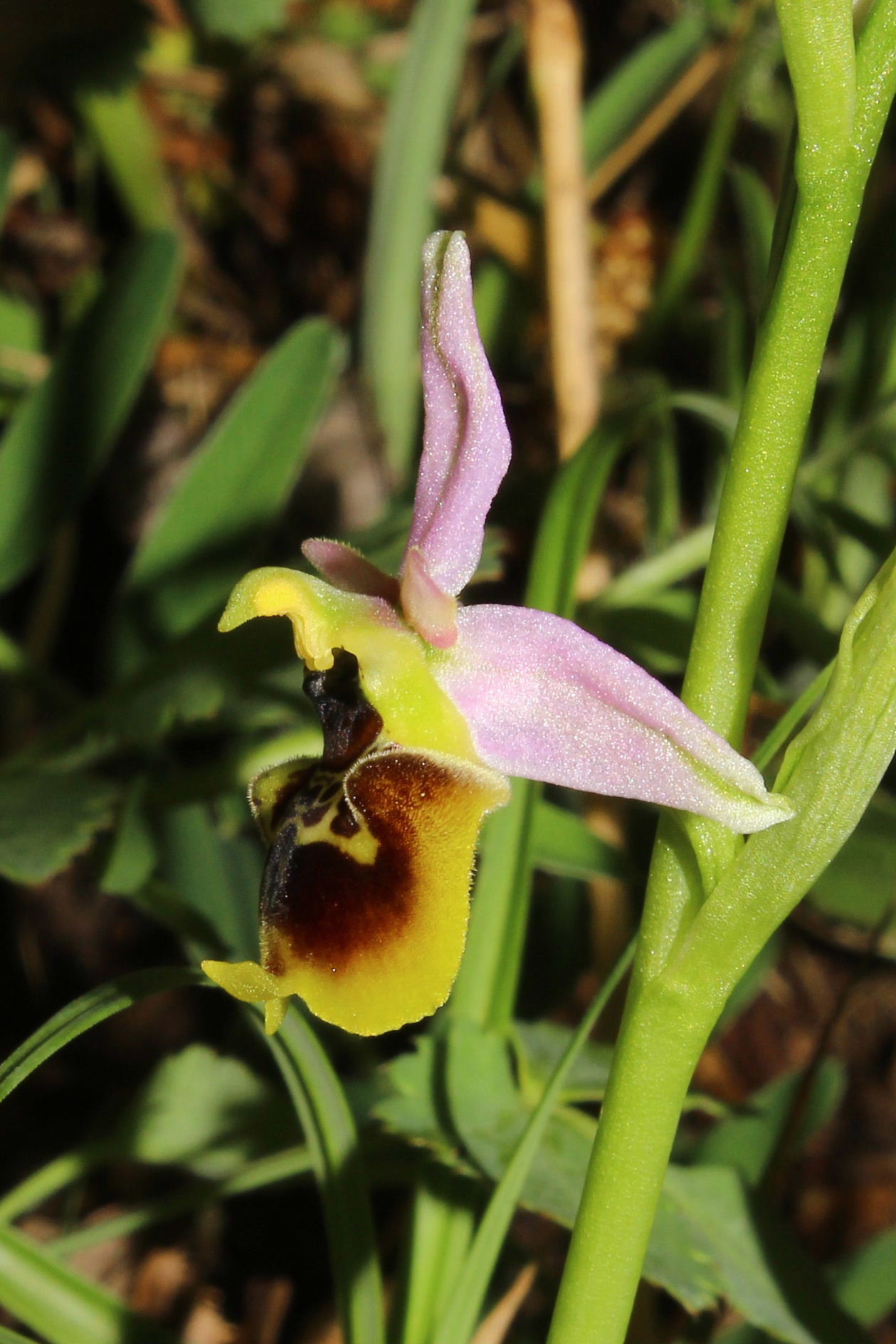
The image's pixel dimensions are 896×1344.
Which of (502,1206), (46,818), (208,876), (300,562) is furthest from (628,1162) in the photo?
(300,562)

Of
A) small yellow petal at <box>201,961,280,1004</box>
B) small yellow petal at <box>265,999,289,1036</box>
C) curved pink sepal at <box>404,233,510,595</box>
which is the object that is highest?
curved pink sepal at <box>404,233,510,595</box>

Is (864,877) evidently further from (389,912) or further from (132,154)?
(132,154)

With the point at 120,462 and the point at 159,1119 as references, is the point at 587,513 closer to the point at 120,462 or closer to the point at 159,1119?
the point at 159,1119

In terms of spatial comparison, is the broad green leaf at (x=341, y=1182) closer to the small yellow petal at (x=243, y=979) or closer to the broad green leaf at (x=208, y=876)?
the small yellow petal at (x=243, y=979)

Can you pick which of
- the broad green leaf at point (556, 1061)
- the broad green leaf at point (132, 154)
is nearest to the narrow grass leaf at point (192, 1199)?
the broad green leaf at point (556, 1061)

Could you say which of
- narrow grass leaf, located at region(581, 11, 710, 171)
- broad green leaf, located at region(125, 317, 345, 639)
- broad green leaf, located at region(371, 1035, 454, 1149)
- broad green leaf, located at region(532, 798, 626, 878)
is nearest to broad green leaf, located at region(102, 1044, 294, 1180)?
broad green leaf, located at region(371, 1035, 454, 1149)

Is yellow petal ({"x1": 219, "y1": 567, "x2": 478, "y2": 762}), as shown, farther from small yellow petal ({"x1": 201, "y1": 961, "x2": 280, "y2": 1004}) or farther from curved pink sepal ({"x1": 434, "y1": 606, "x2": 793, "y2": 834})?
small yellow petal ({"x1": 201, "y1": 961, "x2": 280, "y2": 1004})

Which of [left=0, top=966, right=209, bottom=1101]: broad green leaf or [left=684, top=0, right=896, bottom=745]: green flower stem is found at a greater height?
[left=684, top=0, right=896, bottom=745]: green flower stem
